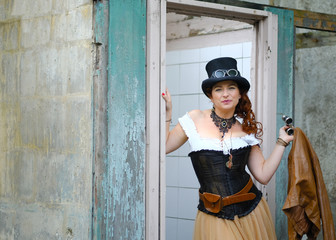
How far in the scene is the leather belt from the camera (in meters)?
3.77

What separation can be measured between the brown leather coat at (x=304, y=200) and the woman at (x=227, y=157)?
0.14 metres

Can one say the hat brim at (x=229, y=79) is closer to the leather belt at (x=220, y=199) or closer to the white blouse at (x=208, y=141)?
the white blouse at (x=208, y=141)

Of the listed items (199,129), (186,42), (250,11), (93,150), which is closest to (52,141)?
(93,150)

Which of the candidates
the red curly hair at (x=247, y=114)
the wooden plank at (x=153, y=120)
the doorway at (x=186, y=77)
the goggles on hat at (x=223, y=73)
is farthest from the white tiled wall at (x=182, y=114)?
the wooden plank at (x=153, y=120)

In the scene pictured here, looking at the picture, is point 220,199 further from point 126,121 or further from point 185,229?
point 185,229

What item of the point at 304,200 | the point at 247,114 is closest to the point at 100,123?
the point at 247,114

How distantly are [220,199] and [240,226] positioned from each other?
23 cm

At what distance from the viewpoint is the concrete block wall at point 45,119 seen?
12.1ft

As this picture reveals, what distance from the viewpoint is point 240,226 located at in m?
3.79

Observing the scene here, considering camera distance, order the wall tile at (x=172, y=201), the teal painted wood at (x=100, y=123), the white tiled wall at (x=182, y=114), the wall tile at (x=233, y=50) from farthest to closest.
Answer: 1. the wall tile at (x=172, y=201)
2. the white tiled wall at (x=182, y=114)
3. the wall tile at (x=233, y=50)
4. the teal painted wood at (x=100, y=123)

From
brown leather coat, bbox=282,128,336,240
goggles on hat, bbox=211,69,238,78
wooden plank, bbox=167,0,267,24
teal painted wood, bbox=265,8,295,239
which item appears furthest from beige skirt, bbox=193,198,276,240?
wooden plank, bbox=167,0,267,24

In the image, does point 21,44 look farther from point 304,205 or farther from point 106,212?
point 304,205

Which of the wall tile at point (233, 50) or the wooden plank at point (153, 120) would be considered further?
the wall tile at point (233, 50)

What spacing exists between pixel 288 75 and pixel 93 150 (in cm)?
173
